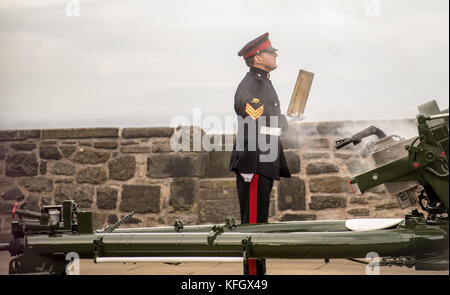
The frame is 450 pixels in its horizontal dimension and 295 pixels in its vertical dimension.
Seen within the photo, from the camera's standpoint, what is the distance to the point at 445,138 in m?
2.44

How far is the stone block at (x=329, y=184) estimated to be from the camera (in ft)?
17.1

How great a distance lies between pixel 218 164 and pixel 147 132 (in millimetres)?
761

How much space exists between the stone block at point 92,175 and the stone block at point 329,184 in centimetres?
198

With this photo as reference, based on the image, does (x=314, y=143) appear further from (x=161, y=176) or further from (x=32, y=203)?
(x=32, y=203)

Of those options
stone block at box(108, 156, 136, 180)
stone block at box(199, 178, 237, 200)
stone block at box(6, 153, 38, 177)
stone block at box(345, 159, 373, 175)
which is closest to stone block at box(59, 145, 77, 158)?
stone block at box(6, 153, 38, 177)

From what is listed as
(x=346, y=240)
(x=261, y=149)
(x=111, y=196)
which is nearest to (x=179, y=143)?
(x=111, y=196)

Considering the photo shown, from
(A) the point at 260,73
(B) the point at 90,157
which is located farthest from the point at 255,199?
(B) the point at 90,157

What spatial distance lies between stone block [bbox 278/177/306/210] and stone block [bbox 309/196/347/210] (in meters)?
0.09

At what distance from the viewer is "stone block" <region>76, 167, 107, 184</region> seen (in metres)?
5.64

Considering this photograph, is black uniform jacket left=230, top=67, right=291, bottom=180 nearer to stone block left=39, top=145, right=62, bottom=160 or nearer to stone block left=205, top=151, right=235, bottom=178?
stone block left=205, top=151, right=235, bottom=178
